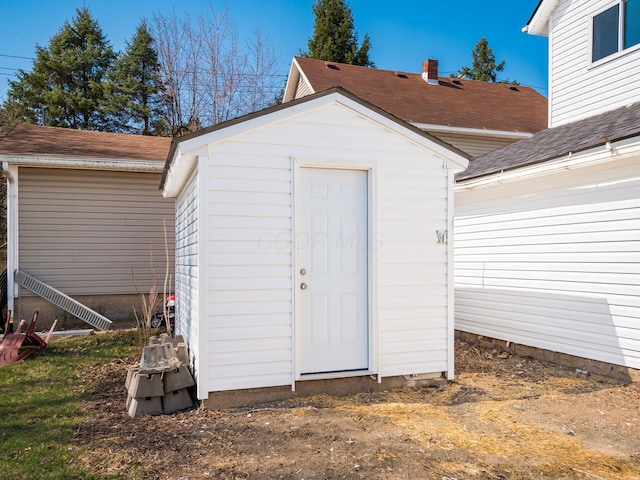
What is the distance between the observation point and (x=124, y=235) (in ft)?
32.3

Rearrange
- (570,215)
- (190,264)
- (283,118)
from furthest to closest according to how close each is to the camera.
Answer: (570,215), (190,264), (283,118)

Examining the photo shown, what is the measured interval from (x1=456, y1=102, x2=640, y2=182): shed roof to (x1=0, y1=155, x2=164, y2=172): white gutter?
599 cm

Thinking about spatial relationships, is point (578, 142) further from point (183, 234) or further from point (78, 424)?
point (78, 424)

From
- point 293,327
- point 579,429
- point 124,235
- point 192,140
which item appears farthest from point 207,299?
point 124,235

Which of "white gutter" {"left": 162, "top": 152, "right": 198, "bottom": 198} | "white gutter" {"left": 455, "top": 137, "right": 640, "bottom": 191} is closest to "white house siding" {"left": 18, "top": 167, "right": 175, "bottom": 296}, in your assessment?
"white gutter" {"left": 162, "top": 152, "right": 198, "bottom": 198}

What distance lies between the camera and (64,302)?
356 inches

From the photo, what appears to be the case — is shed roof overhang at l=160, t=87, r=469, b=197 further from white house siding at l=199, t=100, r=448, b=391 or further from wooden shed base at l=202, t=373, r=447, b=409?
wooden shed base at l=202, t=373, r=447, b=409

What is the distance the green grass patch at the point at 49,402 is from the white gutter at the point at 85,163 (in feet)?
10.7

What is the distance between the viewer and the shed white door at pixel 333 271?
4984 millimetres

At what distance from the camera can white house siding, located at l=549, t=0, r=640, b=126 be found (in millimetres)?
7695

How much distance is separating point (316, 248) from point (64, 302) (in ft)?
20.7

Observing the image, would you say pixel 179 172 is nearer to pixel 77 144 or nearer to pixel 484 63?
pixel 77 144

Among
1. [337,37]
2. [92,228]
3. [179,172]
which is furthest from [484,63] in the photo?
[179,172]

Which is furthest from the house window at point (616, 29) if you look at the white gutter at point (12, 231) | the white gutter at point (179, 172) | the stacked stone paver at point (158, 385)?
the white gutter at point (12, 231)
